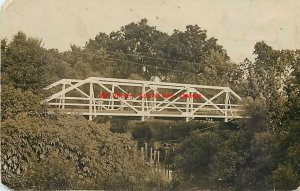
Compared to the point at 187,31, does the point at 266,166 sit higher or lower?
lower

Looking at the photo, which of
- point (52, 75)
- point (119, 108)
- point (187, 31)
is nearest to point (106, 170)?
point (119, 108)

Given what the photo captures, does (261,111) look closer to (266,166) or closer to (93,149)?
(266,166)

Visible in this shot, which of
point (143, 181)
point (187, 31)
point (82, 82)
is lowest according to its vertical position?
point (143, 181)

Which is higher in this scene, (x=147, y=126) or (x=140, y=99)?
(x=140, y=99)
